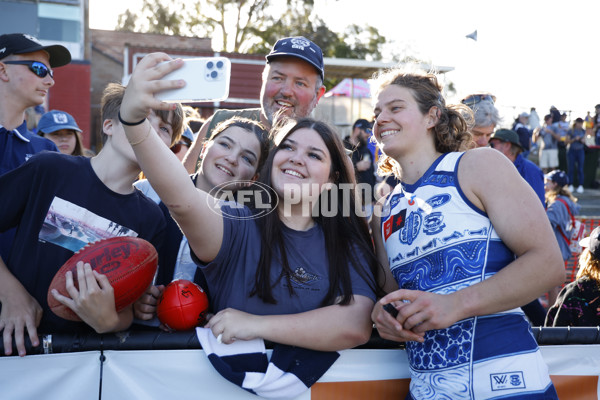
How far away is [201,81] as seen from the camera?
174 centimetres

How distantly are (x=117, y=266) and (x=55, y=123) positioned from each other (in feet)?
14.1

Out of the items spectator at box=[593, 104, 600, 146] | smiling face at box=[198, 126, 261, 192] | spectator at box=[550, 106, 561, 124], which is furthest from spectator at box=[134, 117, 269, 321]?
spectator at box=[593, 104, 600, 146]

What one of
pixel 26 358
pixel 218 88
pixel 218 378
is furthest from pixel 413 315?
pixel 26 358

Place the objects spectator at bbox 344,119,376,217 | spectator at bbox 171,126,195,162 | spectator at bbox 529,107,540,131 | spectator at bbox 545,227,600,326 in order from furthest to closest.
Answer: spectator at bbox 529,107,540,131 < spectator at bbox 344,119,376,217 < spectator at bbox 171,126,195,162 < spectator at bbox 545,227,600,326

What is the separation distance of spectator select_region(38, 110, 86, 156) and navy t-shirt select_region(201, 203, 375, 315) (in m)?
4.16

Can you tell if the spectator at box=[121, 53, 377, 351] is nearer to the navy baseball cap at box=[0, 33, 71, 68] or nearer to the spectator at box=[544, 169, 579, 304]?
the navy baseball cap at box=[0, 33, 71, 68]

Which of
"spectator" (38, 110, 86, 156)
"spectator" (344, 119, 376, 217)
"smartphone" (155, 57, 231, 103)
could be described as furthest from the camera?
"spectator" (344, 119, 376, 217)

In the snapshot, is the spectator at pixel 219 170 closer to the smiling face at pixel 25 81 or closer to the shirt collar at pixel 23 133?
the shirt collar at pixel 23 133

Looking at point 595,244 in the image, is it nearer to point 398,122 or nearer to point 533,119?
point 398,122

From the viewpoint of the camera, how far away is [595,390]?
2832 mm

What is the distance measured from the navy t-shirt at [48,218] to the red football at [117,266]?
21cm

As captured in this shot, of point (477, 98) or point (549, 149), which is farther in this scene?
point (549, 149)

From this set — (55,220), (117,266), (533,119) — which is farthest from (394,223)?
(533,119)

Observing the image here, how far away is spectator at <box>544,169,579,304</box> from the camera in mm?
7215
